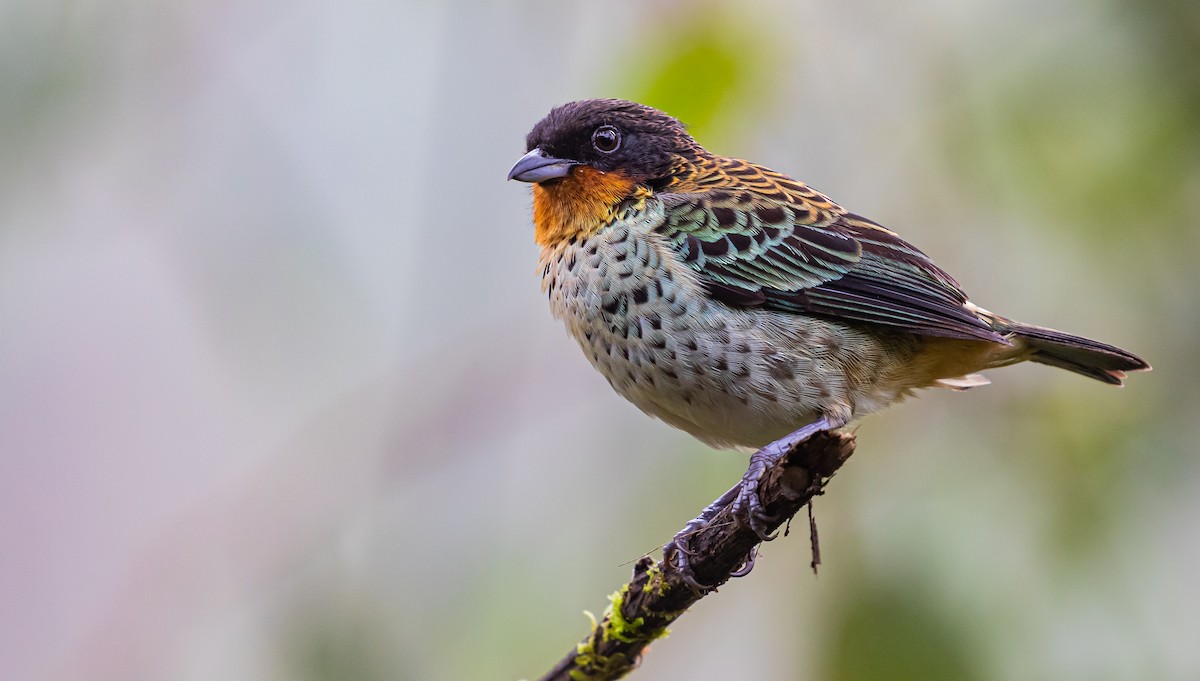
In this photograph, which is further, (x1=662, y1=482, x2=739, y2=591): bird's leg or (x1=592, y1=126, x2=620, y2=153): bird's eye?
(x1=592, y1=126, x2=620, y2=153): bird's eye

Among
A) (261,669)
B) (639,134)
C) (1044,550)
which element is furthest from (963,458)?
(261,669)

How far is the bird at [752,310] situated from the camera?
3676mm

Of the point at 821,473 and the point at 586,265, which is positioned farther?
the point at 586,265

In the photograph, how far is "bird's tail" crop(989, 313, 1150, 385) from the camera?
3.84 metres

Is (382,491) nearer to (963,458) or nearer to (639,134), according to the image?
(639,134)

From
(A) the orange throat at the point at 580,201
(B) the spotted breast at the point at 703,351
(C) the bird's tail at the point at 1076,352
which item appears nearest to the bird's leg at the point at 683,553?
(B) the spotted breast at the point at 703,351

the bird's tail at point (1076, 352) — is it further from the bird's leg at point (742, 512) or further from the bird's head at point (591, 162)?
the bird's head at point (591, 162)

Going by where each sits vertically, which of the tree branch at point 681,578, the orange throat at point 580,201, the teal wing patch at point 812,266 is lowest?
the tree branch at point 681,578

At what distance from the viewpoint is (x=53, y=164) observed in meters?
3.76

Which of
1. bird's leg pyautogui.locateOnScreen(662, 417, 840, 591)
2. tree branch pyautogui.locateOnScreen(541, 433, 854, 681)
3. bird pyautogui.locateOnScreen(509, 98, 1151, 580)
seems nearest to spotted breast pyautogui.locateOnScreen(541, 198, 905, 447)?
bird pyautogui.locateOnScreen(509, 98, 1151, 580)

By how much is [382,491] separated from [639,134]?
1.38m

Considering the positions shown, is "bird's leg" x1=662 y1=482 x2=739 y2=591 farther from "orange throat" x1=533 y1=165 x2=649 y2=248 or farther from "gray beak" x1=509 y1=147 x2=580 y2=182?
"gray beak" x1=509 y1=147 x2=580 y2=182

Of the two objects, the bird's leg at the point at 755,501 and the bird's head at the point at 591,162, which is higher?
the bird's head at the point at 591,162

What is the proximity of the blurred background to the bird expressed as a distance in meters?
0.12
